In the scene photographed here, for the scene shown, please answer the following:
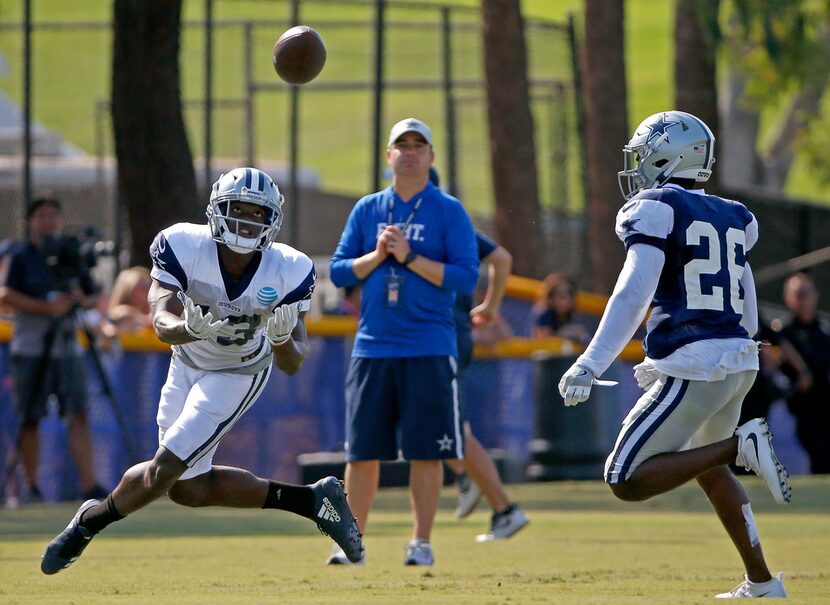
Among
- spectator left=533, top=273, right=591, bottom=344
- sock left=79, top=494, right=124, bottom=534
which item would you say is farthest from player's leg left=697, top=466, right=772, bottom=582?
spectator left=533, top=273, right=591, bottom=344

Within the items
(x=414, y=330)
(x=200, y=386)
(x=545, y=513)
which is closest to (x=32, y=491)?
(x=545, y=513)

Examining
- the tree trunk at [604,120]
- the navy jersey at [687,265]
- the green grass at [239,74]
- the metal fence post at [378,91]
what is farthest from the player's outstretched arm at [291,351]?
the tree trunk at [604,120]

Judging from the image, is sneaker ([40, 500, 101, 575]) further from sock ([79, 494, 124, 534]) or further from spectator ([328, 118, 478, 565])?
spectator ([328, 118, 478, 565])

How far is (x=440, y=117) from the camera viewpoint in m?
22.1

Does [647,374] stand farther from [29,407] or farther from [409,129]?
[29,407]

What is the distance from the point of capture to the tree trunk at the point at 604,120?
19.2 m

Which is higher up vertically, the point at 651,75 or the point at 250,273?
the point at 651,75

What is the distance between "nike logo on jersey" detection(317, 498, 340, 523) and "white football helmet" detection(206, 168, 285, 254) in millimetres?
1174

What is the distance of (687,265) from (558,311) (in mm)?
7993

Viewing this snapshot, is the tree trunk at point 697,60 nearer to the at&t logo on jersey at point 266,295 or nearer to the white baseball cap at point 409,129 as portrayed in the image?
the white baseball cap at point 409,129

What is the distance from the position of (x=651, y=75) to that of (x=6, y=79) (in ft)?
145

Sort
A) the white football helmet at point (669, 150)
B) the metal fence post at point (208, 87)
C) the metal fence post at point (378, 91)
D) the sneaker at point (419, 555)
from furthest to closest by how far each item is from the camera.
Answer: the metal fence post at point (208, 87)
the metal fence post at point (378, 91)
the sneaker at point (419, 555)
the white football helmet at point (669, 150)

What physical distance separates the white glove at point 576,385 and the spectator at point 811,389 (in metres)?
8.79

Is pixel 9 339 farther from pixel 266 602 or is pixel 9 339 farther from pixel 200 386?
pixel 266 602
